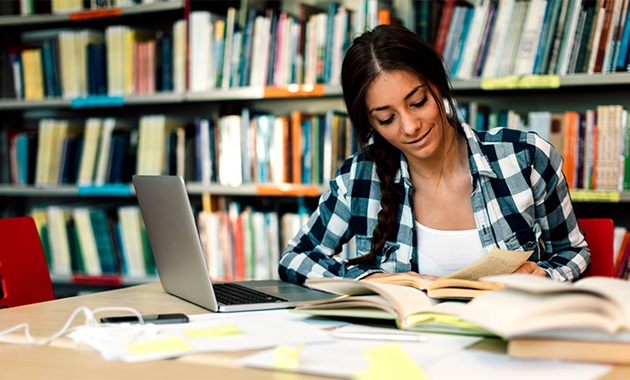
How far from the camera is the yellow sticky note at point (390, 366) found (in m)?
0.87

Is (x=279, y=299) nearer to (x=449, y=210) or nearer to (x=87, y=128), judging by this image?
(x=449, y=210)

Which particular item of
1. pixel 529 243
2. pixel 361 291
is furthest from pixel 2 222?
pixel 529 243

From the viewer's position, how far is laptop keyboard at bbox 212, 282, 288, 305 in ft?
4.51

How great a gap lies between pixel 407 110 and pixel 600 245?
1.72ft

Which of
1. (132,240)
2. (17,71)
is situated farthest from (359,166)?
(17,71)

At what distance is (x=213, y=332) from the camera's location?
113 cm

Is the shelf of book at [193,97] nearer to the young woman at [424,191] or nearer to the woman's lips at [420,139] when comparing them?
the young woman at [424,191]

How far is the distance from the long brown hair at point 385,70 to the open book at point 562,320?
0.77m

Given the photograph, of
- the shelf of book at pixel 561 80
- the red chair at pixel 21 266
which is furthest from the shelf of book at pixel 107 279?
the shelf of book at pixel 561 80

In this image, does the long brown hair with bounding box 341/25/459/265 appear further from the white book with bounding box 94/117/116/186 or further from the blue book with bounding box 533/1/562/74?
the white book with bounding box 94/117/116/186

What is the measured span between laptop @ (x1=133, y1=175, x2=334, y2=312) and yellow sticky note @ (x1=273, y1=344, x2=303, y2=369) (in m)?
0.34

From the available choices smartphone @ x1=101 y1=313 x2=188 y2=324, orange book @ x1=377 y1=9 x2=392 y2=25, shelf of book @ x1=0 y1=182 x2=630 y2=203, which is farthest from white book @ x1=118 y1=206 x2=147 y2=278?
smartphone @ x1=101 y1=313 x2=188 y2=324

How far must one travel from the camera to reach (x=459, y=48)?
8.07 ft

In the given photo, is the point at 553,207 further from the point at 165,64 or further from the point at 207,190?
→ the point at 165,64
